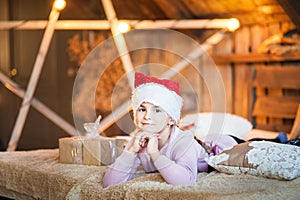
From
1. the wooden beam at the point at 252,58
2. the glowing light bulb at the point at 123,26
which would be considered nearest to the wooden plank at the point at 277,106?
the wooden beam at the point at 252,58

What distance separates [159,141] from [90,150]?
473 mm

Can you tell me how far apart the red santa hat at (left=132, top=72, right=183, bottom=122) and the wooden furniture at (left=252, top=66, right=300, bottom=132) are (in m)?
2.17

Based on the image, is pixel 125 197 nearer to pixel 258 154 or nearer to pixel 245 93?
pixel 258 154

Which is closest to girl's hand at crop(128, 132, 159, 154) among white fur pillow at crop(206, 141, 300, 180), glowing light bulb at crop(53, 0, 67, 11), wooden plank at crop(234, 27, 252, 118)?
white fur pillow at crop(206, 141, 300, 180)

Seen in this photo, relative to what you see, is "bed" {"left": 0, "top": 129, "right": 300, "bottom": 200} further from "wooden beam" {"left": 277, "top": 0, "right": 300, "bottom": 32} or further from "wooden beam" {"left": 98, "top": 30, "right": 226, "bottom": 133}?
"wooden beam" {"left": 277, "top": 0, "right": 300, "bottom": 32}

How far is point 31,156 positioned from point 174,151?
1000mm

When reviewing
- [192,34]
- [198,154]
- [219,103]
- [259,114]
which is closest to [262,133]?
[259,114]

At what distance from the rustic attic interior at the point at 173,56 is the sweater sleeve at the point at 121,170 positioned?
2.08 m

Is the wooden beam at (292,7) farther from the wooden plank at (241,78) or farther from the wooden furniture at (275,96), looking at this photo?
the wooden plank at (241,78)

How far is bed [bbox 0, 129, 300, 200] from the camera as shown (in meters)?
2.14

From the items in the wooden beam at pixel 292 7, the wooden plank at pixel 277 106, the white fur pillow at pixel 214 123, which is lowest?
Result: the white fur pillow at pixel 214 123

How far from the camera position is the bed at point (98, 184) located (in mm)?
2141

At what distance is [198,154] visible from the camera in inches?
100

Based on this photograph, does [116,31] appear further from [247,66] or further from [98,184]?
[98,184]
